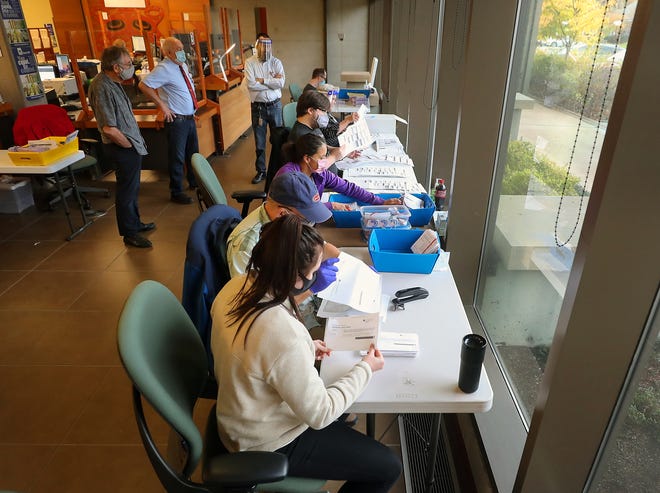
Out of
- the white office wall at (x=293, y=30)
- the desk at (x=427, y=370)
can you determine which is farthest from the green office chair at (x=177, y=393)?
the white office wall at (x=293, y=30)

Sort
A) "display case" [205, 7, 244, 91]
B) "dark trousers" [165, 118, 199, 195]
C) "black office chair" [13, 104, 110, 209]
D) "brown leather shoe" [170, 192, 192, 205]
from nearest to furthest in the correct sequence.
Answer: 1. "black office chair" [13, 104, 110, 209]
2. "dark trousers" [165, 118, 199, 195]
3. "brown leather shoe" [170, 192, 192, 205]
4. "display case" [205, 7, 244, 91]

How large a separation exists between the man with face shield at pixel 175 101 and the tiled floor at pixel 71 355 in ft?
1.61

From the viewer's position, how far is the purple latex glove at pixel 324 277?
175 cm

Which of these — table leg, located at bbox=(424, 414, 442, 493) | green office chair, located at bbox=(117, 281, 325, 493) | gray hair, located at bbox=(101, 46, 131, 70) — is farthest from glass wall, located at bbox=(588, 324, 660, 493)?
gray hair, located at bbox=(101, 46, 131, 70)

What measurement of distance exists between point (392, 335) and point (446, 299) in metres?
0.35

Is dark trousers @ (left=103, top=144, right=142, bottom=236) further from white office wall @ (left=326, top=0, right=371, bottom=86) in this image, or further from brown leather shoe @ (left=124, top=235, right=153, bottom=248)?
white office wall @ (left=326, top=0, right=371, bottom=86)

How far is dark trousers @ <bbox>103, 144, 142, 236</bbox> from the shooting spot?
3.65 meters

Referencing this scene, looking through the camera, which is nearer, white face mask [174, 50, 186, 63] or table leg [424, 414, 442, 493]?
table leg [424, 414, 442, 493]

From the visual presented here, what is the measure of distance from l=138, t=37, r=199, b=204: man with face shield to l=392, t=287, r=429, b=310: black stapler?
357 cm

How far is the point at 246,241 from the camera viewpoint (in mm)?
1777

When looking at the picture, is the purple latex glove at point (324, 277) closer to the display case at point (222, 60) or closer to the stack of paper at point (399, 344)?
the stack of paper at point (399, 344)

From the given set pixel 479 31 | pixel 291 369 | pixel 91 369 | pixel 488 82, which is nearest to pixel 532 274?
pixel 488 82

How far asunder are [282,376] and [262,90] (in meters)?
4.70

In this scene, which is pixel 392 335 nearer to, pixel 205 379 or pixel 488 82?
pixel 205 379
